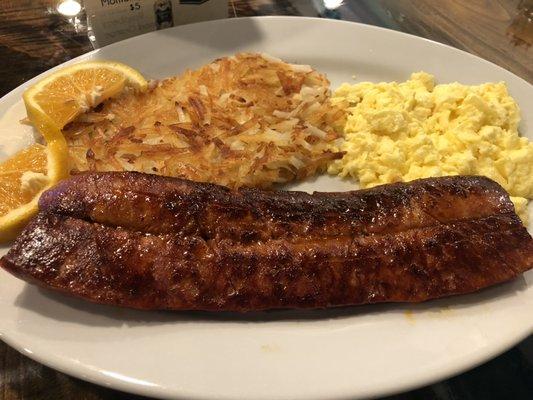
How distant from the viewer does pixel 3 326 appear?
225cm

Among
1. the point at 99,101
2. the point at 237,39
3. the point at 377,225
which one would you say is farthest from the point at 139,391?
the point at 237,39

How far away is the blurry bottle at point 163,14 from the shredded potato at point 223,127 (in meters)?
0.64

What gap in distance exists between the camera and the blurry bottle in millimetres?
3814

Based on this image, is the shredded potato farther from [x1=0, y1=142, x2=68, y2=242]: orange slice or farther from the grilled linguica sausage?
the grilled linguica sausage

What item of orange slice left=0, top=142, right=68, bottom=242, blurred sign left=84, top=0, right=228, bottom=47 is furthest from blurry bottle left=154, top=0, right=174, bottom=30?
orange slice left=0, top=142, right=68, bottom=242

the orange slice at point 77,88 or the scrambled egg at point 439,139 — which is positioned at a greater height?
the orange slice at point 77,88

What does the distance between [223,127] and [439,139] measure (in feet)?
4.70

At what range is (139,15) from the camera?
381cm

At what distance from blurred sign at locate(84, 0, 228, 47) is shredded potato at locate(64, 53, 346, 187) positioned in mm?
641

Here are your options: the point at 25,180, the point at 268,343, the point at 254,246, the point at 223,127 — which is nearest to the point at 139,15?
the point at 223,127

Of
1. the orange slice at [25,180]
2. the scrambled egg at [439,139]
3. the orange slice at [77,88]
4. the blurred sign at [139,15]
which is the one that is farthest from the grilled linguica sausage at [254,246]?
the blurred sign at [139,15]

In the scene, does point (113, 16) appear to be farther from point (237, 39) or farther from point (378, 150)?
point (378, 150)

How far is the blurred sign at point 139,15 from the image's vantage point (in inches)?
146

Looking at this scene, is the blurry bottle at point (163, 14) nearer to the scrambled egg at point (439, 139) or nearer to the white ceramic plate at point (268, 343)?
the scrambled egg at point (439, 139)
